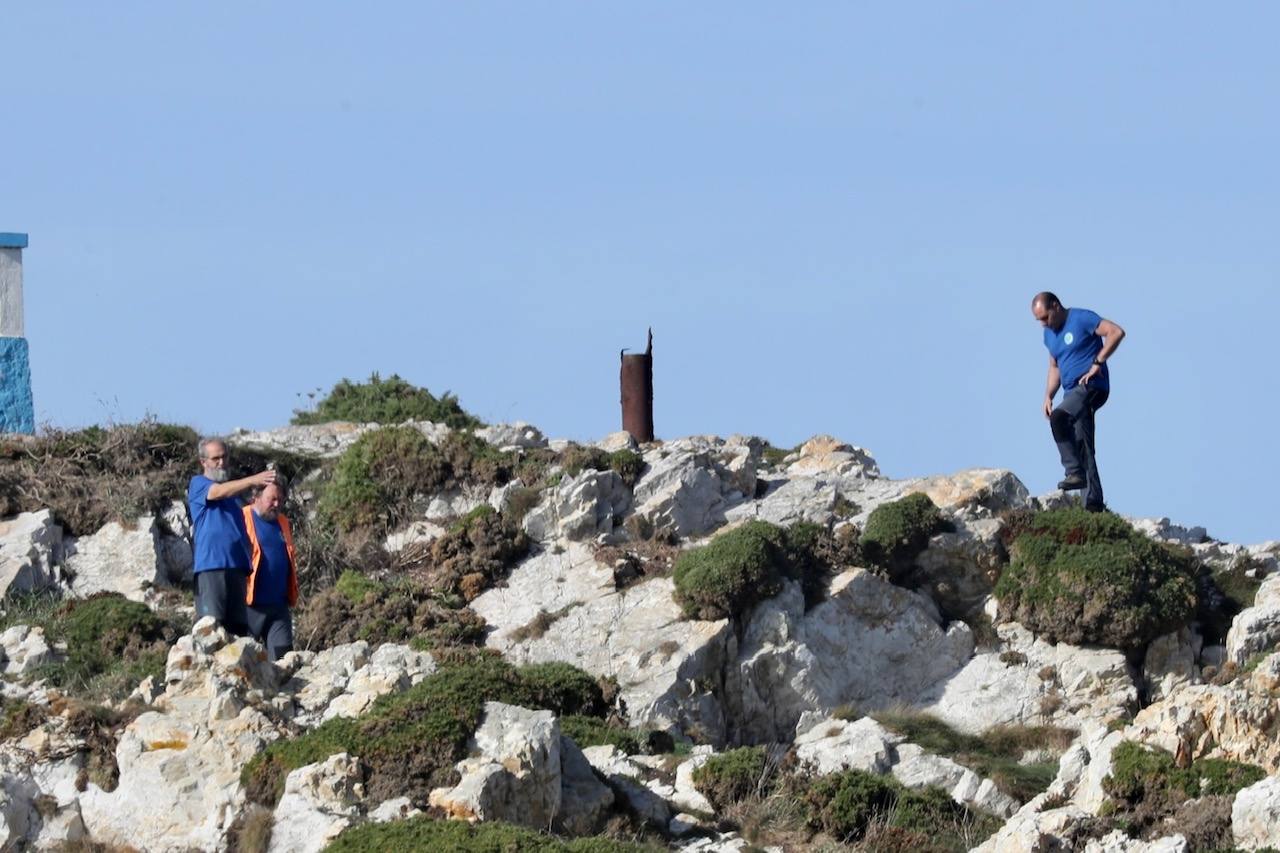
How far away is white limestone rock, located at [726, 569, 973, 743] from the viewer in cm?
2198

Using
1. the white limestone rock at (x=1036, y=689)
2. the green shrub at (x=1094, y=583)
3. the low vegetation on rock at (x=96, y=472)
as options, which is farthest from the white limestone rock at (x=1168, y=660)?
the low vegetation on rock at (x=96, y=472)

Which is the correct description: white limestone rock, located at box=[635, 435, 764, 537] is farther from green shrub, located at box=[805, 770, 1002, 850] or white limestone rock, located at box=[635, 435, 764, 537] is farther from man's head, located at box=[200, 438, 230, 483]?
green shrub, located at box=[805, 770, 1002, 850]

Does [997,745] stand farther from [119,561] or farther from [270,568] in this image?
[119,561]

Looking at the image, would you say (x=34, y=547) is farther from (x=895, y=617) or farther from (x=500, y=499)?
(x=895, y=617)

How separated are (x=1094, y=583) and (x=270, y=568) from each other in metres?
8.41

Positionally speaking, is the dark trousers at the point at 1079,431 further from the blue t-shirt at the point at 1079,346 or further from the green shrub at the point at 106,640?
the green shrub at the point at 106,640

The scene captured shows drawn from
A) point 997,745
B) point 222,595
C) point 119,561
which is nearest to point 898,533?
point 997,745

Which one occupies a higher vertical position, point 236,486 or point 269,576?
point 236,486

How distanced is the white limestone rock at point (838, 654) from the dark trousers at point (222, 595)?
5.12m

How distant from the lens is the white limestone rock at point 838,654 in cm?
2198

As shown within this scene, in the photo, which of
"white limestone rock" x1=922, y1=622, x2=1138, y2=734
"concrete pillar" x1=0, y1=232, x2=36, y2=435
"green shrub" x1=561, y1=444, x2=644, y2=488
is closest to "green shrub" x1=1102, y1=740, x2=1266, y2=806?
"white limestone rock" x1=922, y1=622, x2=1138, y2=734

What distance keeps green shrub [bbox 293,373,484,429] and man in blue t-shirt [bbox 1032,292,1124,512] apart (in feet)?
28.1

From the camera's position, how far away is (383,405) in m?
29.9

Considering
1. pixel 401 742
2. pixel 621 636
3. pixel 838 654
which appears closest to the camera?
pixel 401 742
